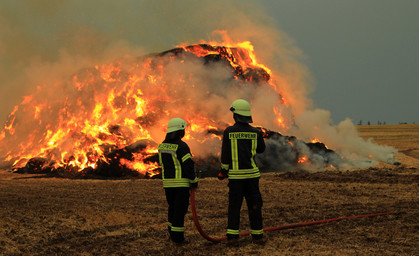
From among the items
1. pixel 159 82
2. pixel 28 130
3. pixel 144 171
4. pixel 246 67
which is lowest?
pixel 144 171

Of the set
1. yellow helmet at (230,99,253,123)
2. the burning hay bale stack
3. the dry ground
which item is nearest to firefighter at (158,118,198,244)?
the dry ground

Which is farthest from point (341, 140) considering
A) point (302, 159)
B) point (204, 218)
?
point (204, 218)

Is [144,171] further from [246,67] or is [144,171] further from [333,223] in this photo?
[333,223]

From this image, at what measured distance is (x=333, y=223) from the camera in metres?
8.79

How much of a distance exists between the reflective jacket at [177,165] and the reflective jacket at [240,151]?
56 cm

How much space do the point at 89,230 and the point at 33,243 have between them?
1270mm

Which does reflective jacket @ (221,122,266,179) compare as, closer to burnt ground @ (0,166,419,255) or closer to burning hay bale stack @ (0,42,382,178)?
burnt ground @ (0,166,419,255)

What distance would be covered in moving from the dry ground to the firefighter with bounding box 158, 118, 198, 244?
19.2 inches

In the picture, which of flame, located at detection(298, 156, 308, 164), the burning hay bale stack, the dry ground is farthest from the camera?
flame, located at detection(298, 156, 308, 164)

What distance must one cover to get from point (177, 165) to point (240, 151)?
1026 mm

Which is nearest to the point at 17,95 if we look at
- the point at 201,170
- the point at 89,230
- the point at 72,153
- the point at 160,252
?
the point at 72,153

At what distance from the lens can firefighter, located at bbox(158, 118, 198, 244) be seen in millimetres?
6992

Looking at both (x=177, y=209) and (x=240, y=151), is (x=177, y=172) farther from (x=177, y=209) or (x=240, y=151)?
(x=240, y=151)

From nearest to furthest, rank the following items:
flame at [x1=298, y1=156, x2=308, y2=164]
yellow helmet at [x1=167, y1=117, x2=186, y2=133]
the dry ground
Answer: the dry ground < yellow helmet at [x1=167, y1=117, x2=186, y2=133] < flame at [x1=298, y1=156, x2=308, y2=164]
